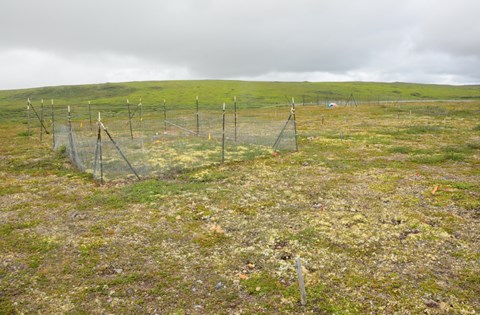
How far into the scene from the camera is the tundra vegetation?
349 inches

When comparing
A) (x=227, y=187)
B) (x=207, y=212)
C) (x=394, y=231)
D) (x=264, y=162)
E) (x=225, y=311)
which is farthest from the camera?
(x=264, y=162)

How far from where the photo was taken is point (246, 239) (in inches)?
479

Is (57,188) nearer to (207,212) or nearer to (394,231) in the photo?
(207,212)

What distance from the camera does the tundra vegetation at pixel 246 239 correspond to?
8.88 m

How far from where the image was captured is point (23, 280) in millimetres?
9758

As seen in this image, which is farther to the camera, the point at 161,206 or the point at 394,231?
the point at 161,206

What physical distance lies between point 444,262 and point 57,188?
62.3ft

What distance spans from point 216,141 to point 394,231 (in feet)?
72.2

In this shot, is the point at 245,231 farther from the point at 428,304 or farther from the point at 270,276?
the point at 428,304

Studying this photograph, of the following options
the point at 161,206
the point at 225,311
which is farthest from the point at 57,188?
the point at 225,311

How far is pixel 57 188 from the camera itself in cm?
1830

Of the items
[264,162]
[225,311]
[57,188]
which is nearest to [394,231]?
[225,311]

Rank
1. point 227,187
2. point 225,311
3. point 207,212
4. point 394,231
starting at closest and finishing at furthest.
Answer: point 225,311 → point 394,231 → point 207,212 → point 227,187

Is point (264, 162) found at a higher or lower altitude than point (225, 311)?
higher
